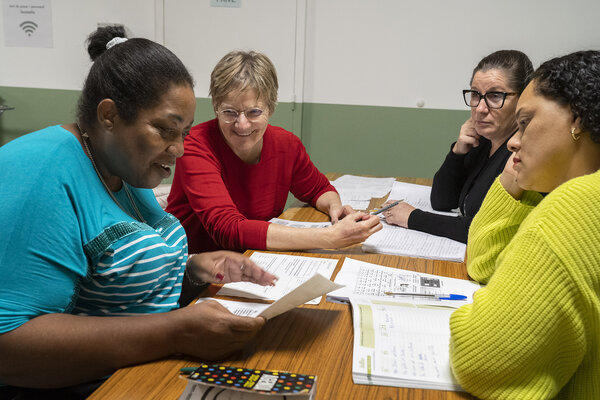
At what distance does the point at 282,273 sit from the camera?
1.28m

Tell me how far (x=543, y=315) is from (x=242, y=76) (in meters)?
1.28

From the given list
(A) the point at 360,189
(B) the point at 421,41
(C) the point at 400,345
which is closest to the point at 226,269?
(C) the point at 400,345

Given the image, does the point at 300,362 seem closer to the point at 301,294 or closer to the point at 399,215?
the point at 301,294

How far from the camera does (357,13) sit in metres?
3.27

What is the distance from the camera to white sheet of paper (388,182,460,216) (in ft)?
6.98

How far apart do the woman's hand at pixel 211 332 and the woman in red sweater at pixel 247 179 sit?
0.62m

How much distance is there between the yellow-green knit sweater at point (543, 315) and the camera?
0.71 meters

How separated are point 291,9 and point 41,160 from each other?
8.82 feet

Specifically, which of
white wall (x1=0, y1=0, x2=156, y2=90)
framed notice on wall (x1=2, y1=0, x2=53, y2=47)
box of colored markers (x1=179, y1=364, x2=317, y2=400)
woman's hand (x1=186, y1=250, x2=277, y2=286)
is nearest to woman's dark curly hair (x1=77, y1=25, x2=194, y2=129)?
woman's hand (x1=186, y1=250, x2=277, y2=286)

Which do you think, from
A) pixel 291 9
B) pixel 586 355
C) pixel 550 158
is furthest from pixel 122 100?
pixel 291 9

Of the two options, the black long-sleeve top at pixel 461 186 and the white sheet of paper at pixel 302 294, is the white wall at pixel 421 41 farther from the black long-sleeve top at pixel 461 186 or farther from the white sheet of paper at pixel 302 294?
the white sheet of paper at pixel 302 294

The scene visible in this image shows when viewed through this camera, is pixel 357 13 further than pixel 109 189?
A: Yes

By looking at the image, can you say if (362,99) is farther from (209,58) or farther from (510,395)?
(510,395)

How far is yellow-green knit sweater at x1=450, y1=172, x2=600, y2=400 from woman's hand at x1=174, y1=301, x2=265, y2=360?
1.16 feet
